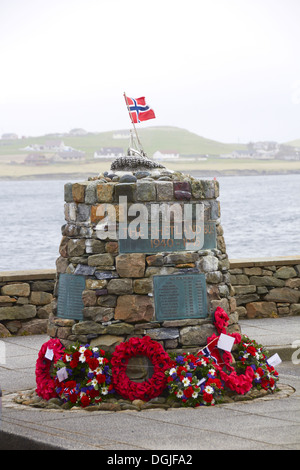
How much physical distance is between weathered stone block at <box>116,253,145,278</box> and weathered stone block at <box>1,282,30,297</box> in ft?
12.3

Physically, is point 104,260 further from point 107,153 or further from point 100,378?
point 107,153

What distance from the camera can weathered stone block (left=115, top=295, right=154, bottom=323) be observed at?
7902 millimetres

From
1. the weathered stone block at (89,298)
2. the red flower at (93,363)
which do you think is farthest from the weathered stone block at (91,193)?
the red flower at (93,363)

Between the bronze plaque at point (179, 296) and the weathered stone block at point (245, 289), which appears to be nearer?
the bronze plaque at point (179, 296)

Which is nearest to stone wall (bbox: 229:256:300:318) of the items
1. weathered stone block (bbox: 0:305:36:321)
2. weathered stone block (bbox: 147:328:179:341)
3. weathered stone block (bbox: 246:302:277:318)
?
weathered stone block (bbox: 246:302:277:318)

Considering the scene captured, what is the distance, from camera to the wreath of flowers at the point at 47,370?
8023 mm

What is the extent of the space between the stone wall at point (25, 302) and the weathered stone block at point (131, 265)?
12.0 ft

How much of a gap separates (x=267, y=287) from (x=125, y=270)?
16.3ft

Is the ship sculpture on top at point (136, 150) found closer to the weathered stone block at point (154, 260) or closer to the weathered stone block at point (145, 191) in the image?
the weathered stone block at point (145, 191)

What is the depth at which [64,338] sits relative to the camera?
322 inches

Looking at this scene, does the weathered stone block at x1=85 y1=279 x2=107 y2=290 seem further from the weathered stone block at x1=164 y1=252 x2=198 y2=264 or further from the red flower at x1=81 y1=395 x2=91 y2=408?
the red flower at x1=81 y1=395 x2=91 y2=408

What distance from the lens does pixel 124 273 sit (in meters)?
7.92

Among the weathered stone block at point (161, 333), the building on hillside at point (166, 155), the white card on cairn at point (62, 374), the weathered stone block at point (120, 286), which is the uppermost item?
the weathered stone block at point (120, 286)
